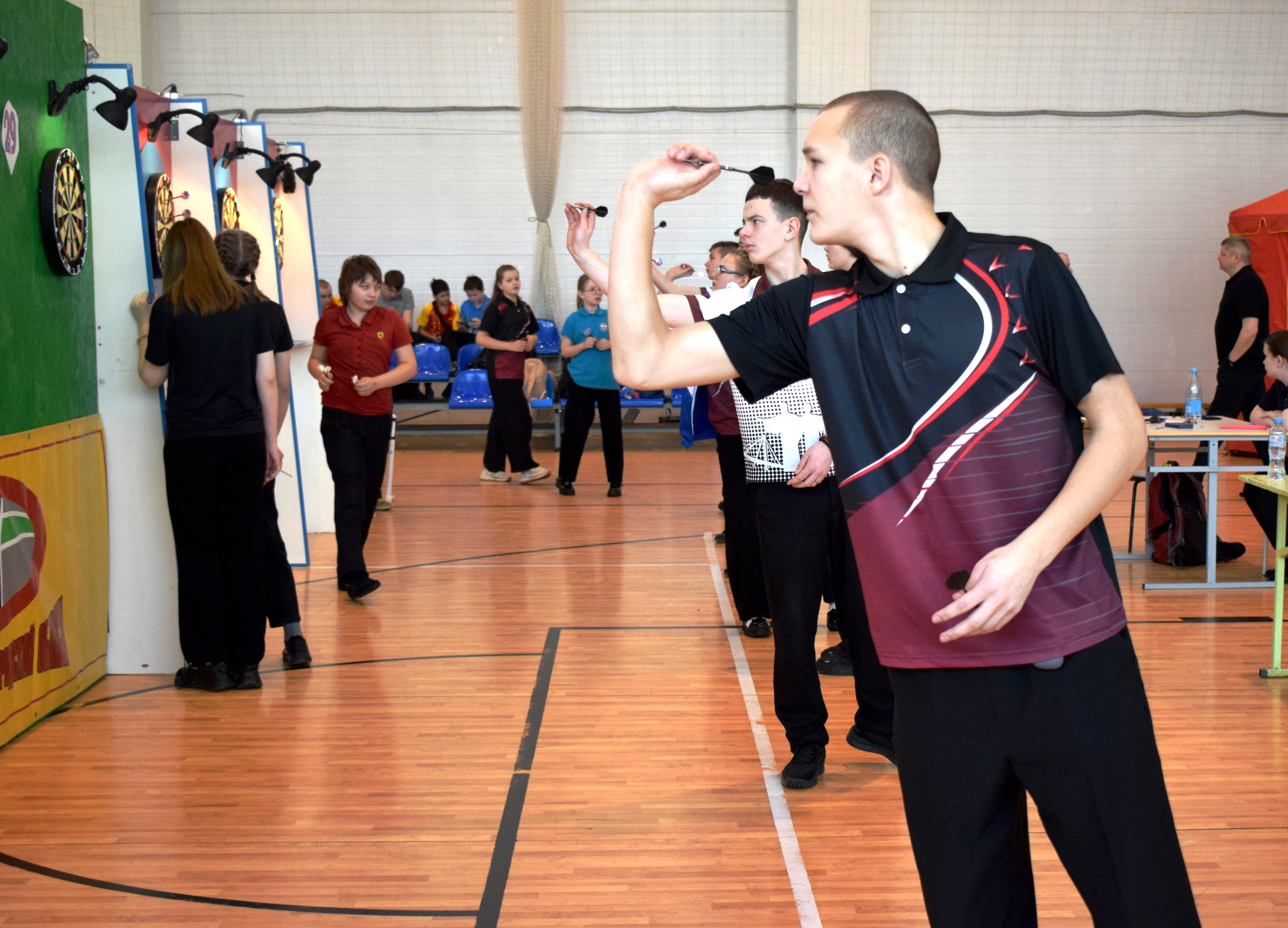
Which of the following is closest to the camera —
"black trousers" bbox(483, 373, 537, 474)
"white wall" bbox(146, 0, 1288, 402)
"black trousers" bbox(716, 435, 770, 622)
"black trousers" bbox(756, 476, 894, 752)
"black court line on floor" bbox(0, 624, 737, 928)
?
"black court line on floor" bbox(0, 624, 737, 928)

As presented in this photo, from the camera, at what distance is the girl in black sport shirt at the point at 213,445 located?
434 cm

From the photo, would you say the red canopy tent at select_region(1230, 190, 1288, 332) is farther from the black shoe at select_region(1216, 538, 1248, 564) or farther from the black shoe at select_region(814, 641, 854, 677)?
the black shoe at select_region(814, 641, 854, 677)

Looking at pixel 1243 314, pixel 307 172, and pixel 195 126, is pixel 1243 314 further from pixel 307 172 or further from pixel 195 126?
pixel 195 126

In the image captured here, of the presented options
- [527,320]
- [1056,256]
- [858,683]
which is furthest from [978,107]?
[1056,256]

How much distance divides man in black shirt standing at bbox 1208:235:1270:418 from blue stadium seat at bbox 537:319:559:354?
650 centimetres

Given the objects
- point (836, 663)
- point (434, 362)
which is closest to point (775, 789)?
point (836, 663)

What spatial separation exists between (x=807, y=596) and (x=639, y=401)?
28.6 ft

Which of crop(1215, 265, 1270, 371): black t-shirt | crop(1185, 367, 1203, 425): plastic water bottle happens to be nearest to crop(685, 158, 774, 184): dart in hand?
crop(1185, 367, 1203, 425): plastic water bottle

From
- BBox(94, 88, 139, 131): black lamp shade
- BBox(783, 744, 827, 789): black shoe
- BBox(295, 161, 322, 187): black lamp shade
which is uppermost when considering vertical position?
BBox(295, 161, 322, 187): black lamp shade

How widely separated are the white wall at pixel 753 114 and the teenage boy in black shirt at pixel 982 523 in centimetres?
1208

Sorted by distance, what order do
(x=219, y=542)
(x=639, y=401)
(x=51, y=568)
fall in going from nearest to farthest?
(x=51, y=568)
(x=219, y=542)
(x=639, y=401)

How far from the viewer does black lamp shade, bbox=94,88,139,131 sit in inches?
174

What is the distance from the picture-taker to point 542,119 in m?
11.4

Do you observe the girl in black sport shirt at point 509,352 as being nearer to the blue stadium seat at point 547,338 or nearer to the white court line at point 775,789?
the blue stadium seat at point 547,338
